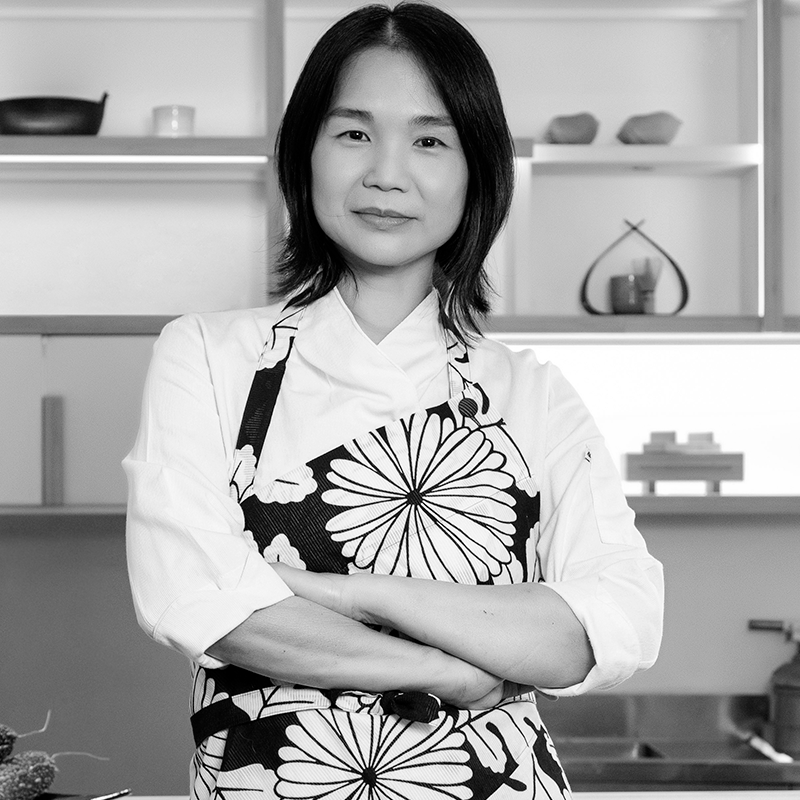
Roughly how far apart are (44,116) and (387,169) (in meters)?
1.77

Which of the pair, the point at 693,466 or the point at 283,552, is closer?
the point at 283,552

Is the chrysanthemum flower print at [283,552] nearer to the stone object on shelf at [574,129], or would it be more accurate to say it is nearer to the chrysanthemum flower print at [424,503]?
the chrysanthemum flower print at [424,503]

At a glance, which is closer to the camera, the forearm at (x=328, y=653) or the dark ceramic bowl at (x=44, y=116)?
the forearm at (x=328, y=653)

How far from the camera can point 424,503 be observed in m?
1.10

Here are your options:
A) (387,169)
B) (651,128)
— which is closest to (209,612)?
(387,169)

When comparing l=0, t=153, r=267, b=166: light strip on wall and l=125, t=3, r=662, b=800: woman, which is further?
l=0, t=153, r=267, b=166: light strip on wall

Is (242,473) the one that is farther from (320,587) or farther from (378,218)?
(378,218)

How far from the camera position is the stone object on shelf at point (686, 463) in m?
2.79

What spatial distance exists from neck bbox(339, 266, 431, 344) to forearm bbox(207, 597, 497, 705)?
0.35 m

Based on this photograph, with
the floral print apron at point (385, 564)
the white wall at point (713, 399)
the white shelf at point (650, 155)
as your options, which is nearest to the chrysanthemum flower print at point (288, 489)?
the floral print apron at point (385, 564)

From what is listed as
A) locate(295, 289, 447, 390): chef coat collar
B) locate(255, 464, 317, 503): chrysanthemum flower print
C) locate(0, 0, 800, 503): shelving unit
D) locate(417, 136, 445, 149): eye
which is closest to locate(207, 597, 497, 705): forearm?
locate(255, 464, 317, 503): chrysanthemum flower print

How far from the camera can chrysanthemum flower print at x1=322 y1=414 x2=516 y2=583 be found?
108 cm

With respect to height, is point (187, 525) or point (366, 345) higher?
point (366, 345)

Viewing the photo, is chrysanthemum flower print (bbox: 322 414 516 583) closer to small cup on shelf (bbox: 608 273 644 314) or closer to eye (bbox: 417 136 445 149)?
eye (bbox: 417 136 445 149)
